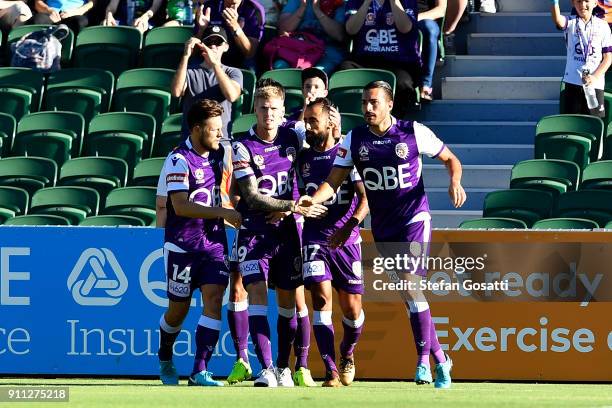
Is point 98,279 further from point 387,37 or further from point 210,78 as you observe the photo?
point 387,37

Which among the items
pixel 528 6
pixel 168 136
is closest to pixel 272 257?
pixel 168 136

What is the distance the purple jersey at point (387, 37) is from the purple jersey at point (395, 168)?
565 cm

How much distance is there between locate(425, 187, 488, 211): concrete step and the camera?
49.8 ft

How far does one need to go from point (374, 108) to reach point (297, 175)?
3.16ft

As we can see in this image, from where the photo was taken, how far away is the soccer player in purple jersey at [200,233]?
1052 centimetres

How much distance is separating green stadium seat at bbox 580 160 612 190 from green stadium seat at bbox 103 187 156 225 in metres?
4.12

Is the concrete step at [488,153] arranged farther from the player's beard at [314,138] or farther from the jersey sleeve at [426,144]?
the jersey sleeve at [426,144]

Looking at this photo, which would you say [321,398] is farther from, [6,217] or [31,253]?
[6,217]

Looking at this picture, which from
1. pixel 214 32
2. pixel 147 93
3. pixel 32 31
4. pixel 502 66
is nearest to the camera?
pixel 214 32

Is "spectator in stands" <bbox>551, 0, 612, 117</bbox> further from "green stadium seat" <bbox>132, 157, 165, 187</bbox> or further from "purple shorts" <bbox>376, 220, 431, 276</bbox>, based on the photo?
"purple shorts" <bbox>376, 220, 431, 276</bbox>

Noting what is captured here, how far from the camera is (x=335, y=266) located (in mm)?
10922

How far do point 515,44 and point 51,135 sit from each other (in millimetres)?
5435

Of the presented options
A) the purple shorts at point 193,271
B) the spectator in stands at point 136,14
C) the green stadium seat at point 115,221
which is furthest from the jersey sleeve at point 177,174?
the spectator in stands at point 136,14

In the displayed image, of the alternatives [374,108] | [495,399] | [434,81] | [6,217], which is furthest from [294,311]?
[434,81]
